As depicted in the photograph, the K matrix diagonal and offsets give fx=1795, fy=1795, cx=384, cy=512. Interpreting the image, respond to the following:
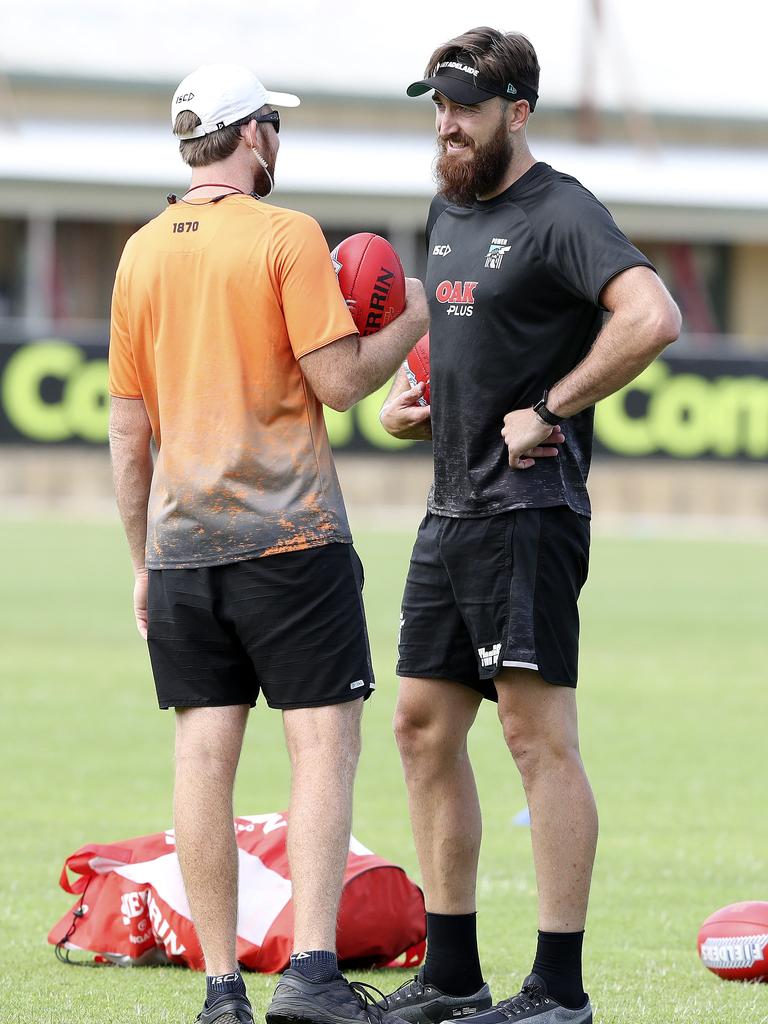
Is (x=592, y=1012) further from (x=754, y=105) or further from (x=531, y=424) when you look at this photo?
(x=754, y=105)

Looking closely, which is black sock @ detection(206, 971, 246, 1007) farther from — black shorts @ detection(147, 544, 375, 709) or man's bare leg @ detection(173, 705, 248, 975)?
black shorts @ detection(147, 544, 375, 709)

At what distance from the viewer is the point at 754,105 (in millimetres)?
41406

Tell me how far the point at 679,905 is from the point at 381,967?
141 centimetres

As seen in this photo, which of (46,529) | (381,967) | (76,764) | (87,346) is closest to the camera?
(381,967)

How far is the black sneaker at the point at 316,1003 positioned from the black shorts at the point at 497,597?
863 millimetres

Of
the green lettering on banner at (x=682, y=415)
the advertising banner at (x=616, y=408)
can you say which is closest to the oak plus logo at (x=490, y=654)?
the advertising banner at (x=616, y=408)

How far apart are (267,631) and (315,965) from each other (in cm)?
81

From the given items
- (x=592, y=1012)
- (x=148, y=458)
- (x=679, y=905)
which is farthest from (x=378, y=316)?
(x=679, y=905)

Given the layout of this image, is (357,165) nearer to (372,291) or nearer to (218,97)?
(372,291)

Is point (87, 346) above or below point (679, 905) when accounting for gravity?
above

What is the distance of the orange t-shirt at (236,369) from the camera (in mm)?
4367

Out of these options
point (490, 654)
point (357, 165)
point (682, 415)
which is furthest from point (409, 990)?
point (357, 165)

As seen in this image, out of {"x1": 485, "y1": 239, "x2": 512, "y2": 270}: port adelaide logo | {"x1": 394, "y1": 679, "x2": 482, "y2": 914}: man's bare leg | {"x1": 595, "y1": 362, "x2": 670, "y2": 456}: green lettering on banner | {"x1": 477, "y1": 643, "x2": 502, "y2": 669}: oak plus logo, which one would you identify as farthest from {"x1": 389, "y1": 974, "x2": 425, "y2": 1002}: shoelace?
{"x1": 595, "y1": 362, "x2": 670, "y2": 456}: green lettering on banner

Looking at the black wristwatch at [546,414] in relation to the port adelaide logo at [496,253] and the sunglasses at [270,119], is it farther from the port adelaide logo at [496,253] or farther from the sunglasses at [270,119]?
the sunglasses at [270,119]
